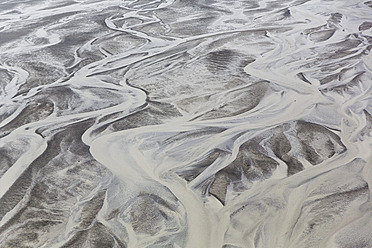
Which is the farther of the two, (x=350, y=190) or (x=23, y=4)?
(x=23, y=4)

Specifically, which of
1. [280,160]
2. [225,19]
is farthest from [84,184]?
[225,19]

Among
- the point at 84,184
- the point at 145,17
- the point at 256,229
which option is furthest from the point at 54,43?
the point at 256,229

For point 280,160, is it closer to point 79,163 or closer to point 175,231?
point 175,231

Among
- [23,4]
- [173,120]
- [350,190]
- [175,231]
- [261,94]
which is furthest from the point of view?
[23,4]

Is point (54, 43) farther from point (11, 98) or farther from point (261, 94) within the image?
point (261, 94)

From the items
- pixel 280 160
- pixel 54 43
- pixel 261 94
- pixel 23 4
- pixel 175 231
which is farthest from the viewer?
pixel 23 4

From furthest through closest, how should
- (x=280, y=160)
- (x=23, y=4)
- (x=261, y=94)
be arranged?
(x=23, y=4), (x=261, y=94), (x=280, y=160)
